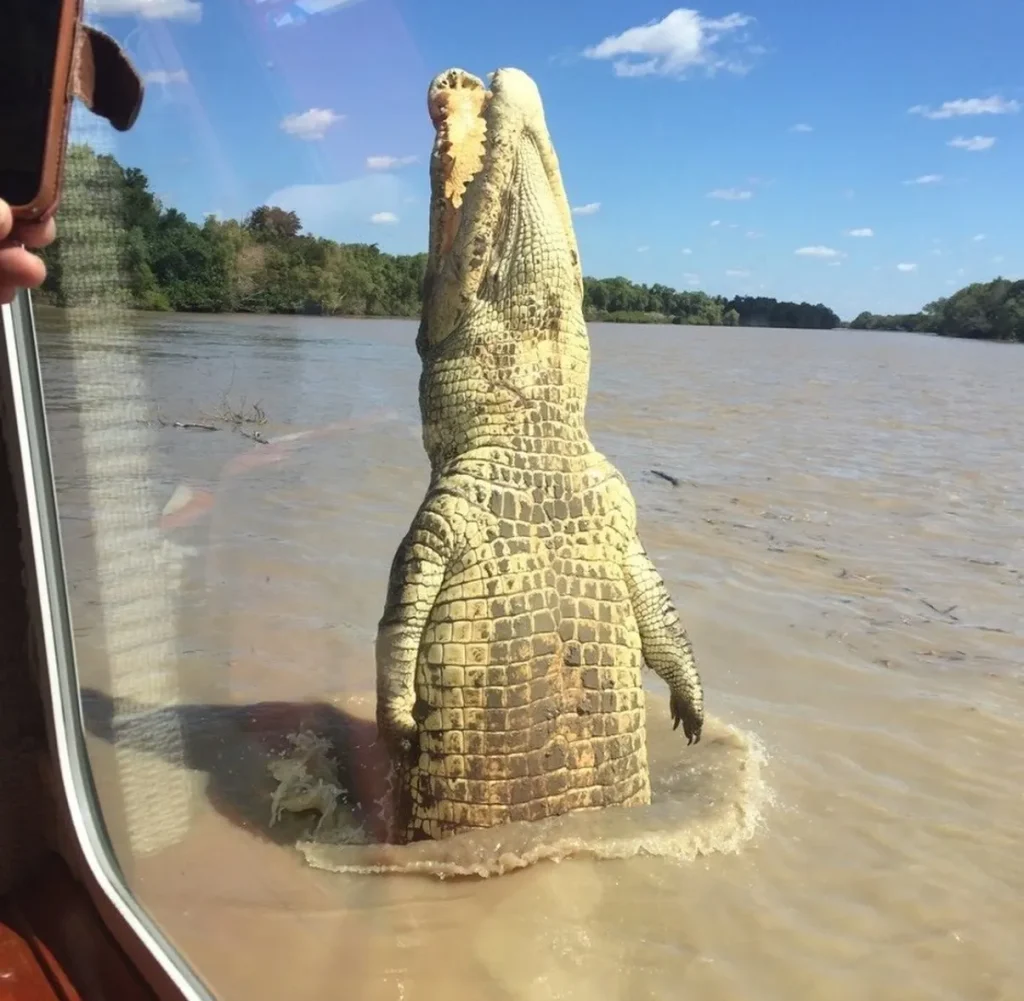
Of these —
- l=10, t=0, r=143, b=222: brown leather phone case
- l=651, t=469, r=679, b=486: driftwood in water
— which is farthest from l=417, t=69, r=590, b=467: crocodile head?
l=651, t=469, r=679, b=486: driftwood in water

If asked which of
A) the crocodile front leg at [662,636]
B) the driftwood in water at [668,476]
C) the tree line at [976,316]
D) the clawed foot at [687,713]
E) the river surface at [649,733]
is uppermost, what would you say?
the tree line at [976,316]

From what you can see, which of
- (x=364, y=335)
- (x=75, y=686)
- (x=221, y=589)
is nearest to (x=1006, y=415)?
(x=364, y=335)

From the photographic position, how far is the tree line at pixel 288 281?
2.70 metres

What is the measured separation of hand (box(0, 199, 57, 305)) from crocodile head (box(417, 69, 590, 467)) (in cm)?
155

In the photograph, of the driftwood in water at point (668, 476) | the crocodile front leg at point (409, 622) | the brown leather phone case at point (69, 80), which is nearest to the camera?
the brown leather phone case at point (69, 80)

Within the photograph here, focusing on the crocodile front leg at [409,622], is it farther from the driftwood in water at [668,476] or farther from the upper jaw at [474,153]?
the driftwood in water at [668,476]

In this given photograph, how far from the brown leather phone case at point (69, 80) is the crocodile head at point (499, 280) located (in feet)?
4.96

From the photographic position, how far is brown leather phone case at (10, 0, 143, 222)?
1.30 m

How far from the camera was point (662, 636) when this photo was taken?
296 cm

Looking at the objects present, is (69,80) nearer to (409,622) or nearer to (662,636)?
(409,622)

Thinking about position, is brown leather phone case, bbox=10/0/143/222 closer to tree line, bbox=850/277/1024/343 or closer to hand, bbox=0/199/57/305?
hand, bbox=0/199/57/305

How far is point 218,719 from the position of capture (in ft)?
12.3

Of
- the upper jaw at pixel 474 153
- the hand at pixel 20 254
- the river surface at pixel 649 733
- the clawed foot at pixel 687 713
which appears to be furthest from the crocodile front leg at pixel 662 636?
the hand at pixel 20 254

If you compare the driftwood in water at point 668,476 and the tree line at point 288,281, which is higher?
the tree line at point 288,281
